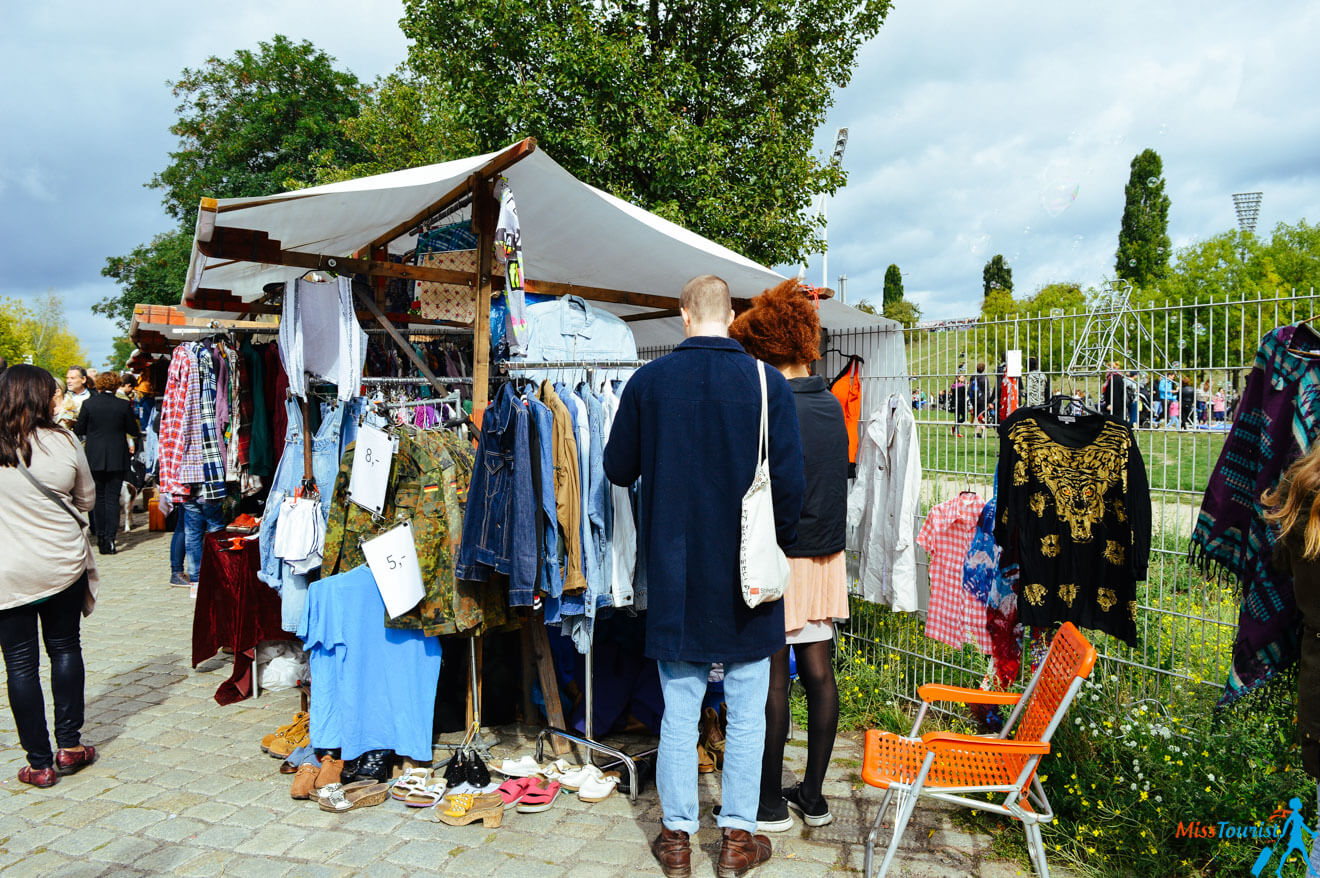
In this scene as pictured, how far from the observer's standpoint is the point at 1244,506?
8.34ft

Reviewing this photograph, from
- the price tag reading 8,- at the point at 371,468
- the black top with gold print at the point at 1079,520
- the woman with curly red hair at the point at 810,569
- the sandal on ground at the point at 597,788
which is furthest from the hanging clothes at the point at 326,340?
the black top with gold print at the point at 1079,520

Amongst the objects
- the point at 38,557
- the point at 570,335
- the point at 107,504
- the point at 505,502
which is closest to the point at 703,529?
the point at 505,502

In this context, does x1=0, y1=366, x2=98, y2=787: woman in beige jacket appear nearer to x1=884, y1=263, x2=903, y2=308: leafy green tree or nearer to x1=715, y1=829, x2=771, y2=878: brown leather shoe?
x1=715, y1=829, x2=771, y2=878: brown leather shoe

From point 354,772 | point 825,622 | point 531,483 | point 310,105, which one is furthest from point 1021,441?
point 310,105

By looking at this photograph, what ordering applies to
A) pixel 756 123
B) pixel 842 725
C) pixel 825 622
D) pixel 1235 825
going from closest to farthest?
1. pixel 1235 825
2. pixel 825 622
3. pixel 842 725
4. pixel 756 123

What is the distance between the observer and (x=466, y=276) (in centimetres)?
404

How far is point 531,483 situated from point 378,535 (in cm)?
84

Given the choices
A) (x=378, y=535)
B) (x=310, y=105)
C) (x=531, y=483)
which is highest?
(x=310, y=105)

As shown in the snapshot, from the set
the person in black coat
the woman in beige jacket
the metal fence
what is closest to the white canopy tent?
the metal fence

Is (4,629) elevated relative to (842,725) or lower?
elevated

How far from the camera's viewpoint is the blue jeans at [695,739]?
2.72m

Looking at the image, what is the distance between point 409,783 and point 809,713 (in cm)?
178

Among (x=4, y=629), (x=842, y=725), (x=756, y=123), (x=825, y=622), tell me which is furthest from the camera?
(x=756, y=123)

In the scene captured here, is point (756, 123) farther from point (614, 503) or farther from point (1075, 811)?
point (1075, 811)
